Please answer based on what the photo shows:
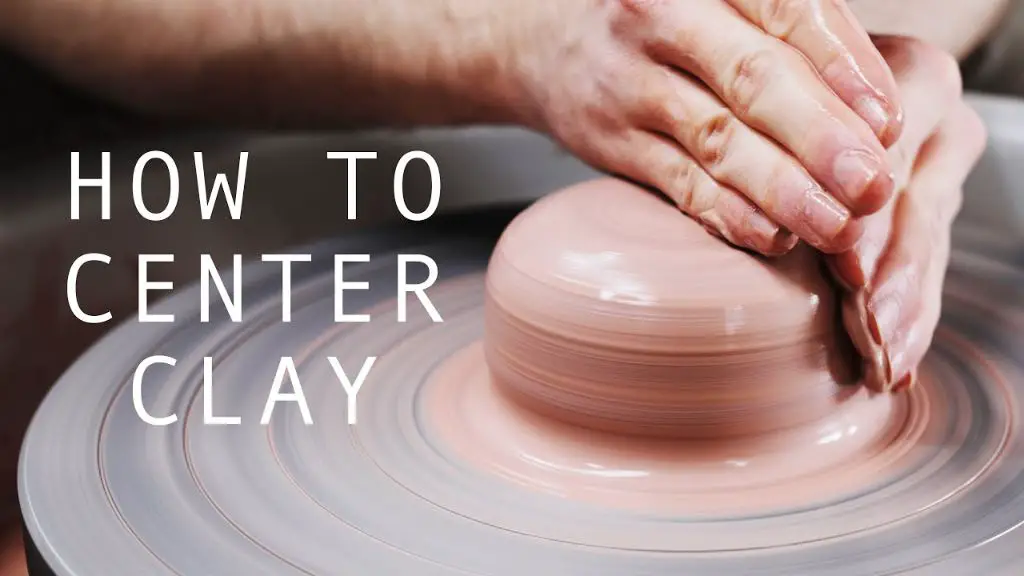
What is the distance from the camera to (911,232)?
2.79ft

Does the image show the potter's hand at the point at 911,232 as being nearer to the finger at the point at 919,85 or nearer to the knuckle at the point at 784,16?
the finger at the point at 919,85

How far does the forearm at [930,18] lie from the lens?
56.3 inches

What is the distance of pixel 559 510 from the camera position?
0.75 metres

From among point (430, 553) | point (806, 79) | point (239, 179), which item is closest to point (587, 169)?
point (239, 179)

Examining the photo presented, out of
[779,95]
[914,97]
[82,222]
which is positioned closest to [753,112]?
[779,95]

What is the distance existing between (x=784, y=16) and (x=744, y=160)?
11 centimetres

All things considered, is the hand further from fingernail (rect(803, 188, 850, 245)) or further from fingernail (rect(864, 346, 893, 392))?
fingernail (rect(864, 346, 893, 392))

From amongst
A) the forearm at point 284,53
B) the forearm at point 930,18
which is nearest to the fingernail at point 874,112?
the forearm at point 284,53

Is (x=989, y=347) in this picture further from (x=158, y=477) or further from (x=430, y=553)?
(x=158, y=477)

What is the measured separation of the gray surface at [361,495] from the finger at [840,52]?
261 mm

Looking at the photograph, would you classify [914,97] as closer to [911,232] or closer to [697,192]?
[911,232]

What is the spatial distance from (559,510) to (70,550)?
332mm

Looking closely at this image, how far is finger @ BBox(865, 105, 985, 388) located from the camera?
797 mm

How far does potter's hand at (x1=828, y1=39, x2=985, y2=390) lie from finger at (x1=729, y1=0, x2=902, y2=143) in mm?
86
